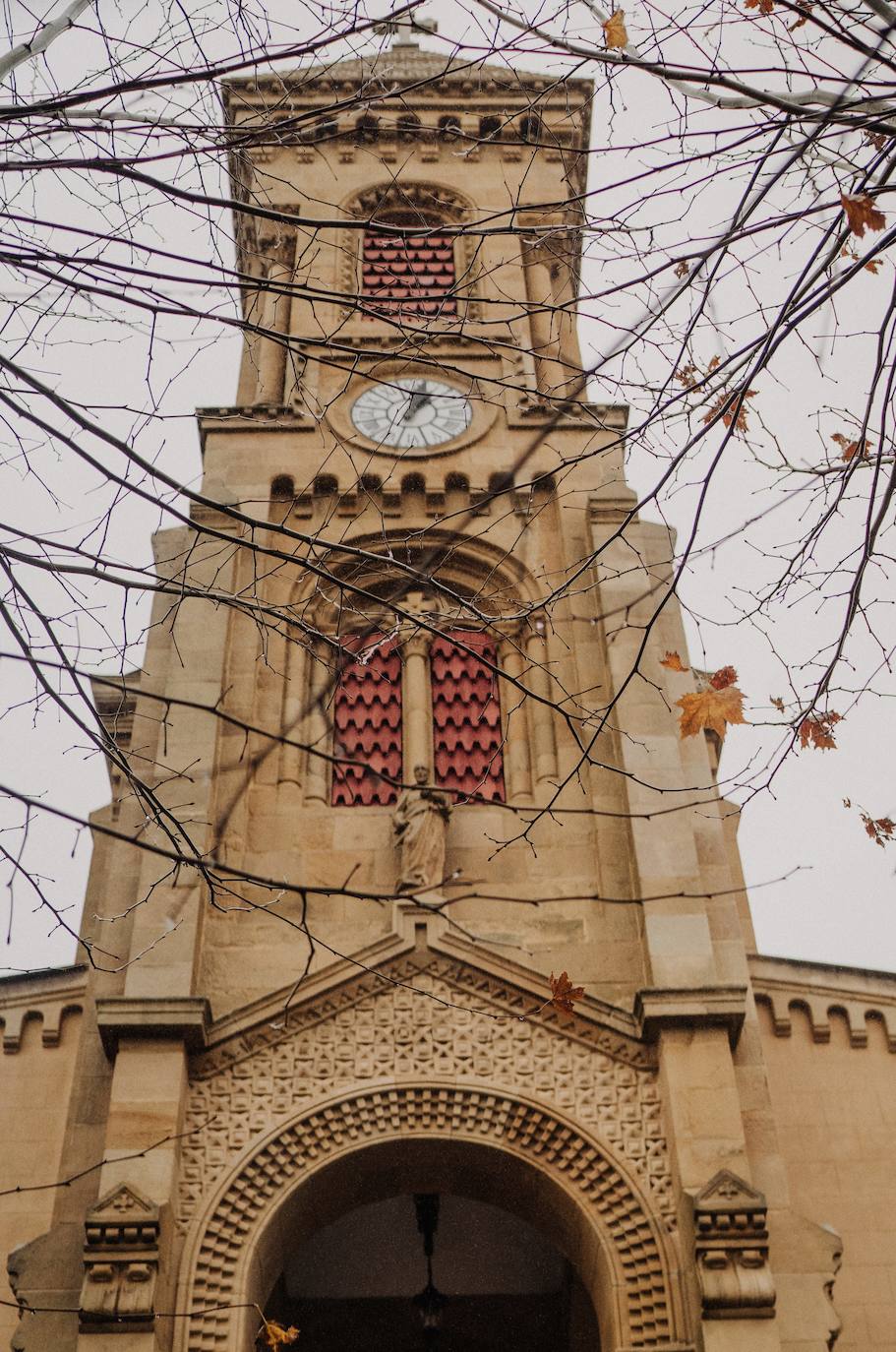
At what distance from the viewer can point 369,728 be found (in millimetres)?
16844

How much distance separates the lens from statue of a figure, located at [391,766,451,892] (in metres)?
14.4

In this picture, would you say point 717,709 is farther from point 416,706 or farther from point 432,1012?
point 416,706

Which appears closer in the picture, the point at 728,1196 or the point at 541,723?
the point at 728,1196

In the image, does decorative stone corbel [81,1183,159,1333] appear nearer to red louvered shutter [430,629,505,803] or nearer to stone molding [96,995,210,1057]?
stone molding [96,995,210,1057]

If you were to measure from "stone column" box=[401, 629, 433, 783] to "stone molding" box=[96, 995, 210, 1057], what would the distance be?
12.3 ft

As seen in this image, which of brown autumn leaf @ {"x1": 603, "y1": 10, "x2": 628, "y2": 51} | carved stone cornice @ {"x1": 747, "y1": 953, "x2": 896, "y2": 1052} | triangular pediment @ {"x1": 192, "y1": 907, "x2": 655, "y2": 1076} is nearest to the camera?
brown autumn leaf @ {"x1": 603, "y1": 10, "x2": 628, "y2": 51}

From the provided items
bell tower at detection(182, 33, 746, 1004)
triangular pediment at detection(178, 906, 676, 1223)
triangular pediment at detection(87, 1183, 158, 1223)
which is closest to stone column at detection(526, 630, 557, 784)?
bell tower at detection(182, 33, 746, 1004)

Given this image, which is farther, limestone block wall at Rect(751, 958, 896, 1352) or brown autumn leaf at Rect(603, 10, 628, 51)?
limestone block wall at Rect(751, 958, 896, 1352)

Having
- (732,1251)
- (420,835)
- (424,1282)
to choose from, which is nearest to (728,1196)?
(732,1251)

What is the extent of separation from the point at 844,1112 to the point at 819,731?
7.69 metres

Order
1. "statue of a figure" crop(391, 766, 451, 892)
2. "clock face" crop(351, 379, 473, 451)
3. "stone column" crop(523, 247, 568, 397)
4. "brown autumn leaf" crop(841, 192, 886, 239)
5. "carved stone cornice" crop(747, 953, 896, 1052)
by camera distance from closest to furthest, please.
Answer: "brown autumn leaf" crop(841, 192, 886, 239)
"statue of a figure" crop(391, 766, 451, 892)
"carved stone cornice" crop(747, 953, 896, 1052)
"clock face" crop(351, 379, 473, 451)
"stone column" crop(523, 247, 568, 397)

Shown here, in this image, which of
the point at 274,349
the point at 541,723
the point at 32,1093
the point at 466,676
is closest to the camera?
the point at 32,1093

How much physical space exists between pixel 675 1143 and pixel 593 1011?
1.43m

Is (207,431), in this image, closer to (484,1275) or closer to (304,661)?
(304,661)
